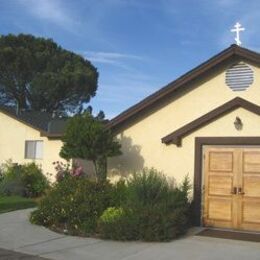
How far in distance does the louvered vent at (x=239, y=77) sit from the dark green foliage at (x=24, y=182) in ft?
33.1

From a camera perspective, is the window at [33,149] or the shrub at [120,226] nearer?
the shrub at [120,226]

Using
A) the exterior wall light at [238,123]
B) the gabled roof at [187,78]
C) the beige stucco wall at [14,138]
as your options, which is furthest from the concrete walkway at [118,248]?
the beige stucco wall at [14,138]

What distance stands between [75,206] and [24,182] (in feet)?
30.7

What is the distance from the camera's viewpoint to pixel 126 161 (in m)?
16.9

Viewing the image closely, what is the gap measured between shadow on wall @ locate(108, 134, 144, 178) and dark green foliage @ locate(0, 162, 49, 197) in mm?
6090

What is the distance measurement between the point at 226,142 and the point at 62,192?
15.0 feet

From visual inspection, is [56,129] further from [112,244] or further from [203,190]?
[112,244]

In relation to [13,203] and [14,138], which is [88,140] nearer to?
[13,203]

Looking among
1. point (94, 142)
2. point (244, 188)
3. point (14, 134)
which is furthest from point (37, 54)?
point (244, 188)

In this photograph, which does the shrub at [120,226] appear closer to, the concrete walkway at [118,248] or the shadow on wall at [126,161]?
the concrete walkway at [118,248]

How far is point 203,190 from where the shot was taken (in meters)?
14.9

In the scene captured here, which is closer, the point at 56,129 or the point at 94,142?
the point at 94,142

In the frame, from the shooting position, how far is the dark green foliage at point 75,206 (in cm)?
1398

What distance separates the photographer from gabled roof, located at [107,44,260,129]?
14.8 metres
